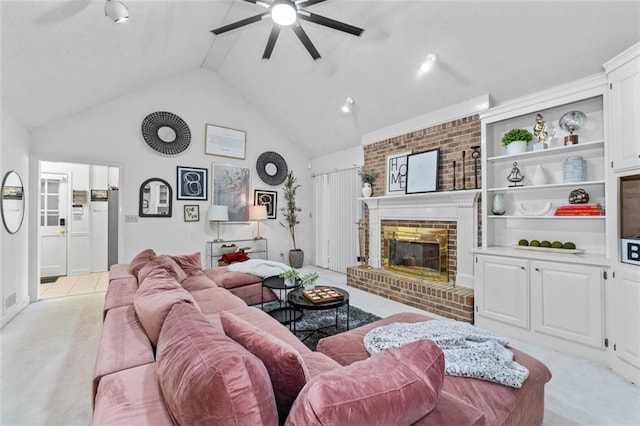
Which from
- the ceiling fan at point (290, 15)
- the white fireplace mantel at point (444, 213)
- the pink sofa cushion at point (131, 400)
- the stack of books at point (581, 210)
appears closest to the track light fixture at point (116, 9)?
the ceiling fan at point (290, 15)

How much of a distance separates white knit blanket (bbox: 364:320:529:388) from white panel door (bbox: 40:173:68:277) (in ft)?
21.2

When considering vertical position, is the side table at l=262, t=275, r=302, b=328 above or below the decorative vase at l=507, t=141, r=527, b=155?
below

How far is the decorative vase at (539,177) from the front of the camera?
2979mm

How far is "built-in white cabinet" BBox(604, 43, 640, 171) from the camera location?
2.16 metres

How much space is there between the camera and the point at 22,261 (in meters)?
3.67

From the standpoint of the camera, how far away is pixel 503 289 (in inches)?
115

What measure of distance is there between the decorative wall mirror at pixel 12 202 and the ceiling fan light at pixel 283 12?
3.51m

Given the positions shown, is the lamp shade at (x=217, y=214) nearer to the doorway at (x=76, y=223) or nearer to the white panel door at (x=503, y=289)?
the doorway at (x=76, y=223)

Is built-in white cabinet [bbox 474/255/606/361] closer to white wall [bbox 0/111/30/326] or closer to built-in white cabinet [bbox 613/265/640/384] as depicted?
built-in white cabinet [bbox 613/265/640/384]

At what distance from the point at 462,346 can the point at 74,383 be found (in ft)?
9.00

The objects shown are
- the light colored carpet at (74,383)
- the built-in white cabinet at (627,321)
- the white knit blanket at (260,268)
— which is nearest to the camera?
the light colored carpet at (74,383)

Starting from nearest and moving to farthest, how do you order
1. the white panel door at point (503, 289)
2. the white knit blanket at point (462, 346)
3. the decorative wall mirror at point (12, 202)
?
1. the white knit blanket at point (462, 346)
2. the white panel door at point (503, 289)
3. the decorative wall mirror at point (12, 202)

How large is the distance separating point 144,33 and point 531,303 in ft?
16.2

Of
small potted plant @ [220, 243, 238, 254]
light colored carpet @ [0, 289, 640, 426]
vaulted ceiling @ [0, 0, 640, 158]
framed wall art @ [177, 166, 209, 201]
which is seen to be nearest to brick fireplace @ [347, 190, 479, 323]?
light colored carpet @ [0, 289, 640, 426]
